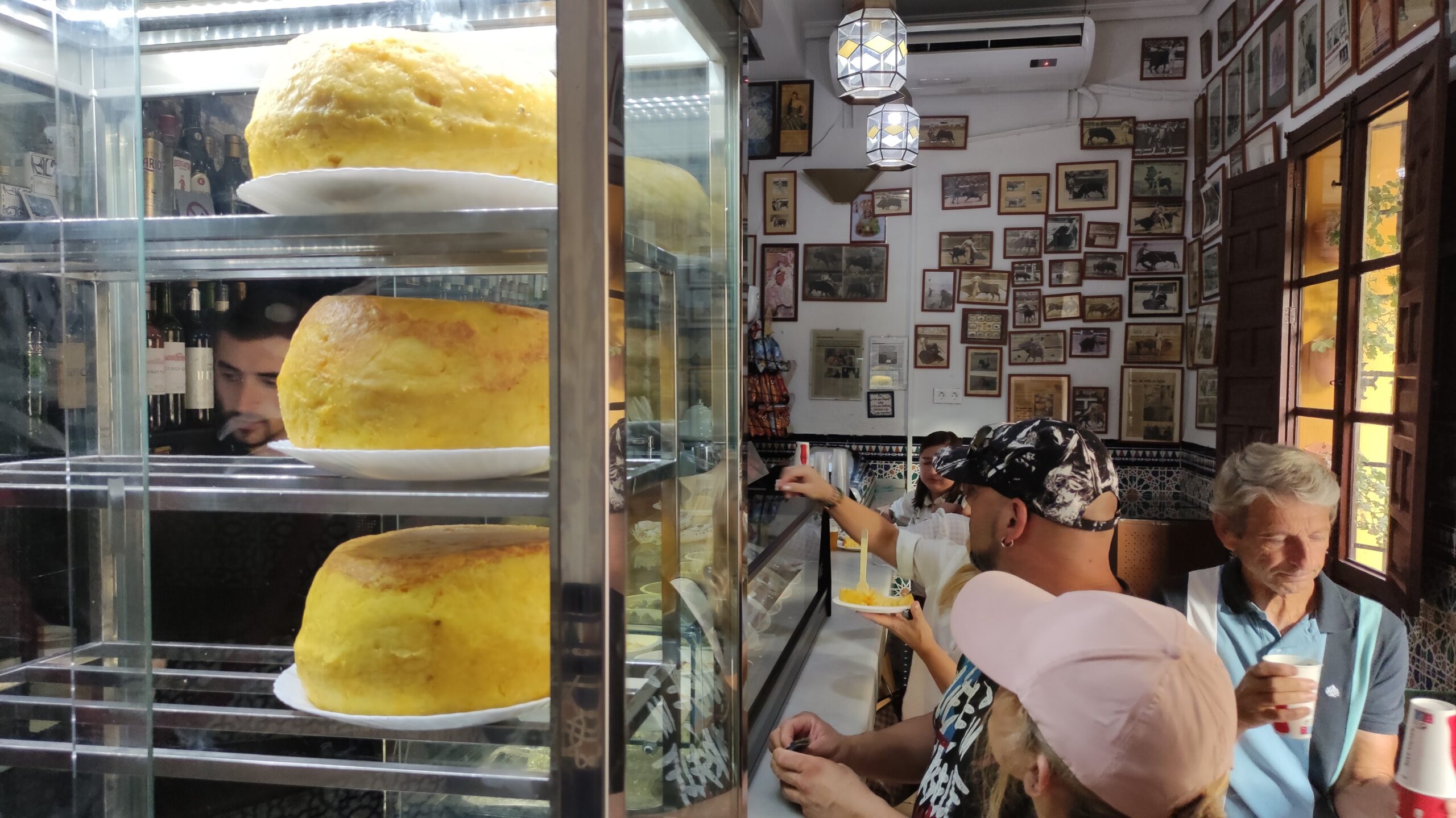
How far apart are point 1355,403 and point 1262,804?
2.30m

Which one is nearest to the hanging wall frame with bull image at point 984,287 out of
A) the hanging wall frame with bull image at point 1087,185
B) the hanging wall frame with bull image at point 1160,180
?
the hanging wall frame with bull image at point 1087,185

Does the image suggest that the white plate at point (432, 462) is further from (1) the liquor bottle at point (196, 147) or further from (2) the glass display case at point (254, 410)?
(1) the liquor bottle at point (196, 147)

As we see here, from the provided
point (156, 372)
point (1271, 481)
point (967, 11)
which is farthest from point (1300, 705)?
point (967, 11)

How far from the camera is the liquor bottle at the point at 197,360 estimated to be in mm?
735

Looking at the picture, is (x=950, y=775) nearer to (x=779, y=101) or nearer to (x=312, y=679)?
(x=312, y=679)

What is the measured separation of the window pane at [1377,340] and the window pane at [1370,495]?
0.11 meters

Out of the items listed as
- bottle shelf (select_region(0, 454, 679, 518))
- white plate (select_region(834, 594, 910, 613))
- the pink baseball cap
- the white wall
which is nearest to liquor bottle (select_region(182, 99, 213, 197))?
bottle shelf (select_region(0, 454, 679, 518))

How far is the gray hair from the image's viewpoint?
82.2 inches

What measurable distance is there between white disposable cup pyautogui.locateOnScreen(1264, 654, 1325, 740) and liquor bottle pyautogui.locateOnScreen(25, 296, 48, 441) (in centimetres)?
215

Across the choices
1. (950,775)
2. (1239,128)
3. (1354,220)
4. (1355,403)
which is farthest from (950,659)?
(1239,128)

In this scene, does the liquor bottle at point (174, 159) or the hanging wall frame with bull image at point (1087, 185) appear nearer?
the liquor bottle at point (174, 159)

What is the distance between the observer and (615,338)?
654 mm

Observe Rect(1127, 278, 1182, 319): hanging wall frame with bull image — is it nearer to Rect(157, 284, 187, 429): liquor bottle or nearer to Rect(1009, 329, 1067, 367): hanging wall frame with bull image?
Rect(1009, 329, 1067, 367): hanging wall frame with bull image

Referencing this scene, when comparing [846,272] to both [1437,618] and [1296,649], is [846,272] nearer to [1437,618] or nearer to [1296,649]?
[1437,618]
